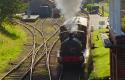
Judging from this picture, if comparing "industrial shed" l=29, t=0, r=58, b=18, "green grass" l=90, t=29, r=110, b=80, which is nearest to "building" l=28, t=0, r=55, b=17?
"industrial shed" l=29, t=0, r=58, b=18

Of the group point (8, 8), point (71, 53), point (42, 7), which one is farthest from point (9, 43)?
point (42, 7)

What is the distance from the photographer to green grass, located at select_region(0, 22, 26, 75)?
28.6m

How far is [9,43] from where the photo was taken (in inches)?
1395

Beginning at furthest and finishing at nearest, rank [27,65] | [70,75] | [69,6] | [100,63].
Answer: [69,6] → [27,65] → [100,63] → [70,75]

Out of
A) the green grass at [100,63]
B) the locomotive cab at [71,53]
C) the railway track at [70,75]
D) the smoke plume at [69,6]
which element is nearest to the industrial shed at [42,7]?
the green grass at [100,63]

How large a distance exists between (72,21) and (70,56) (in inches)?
172

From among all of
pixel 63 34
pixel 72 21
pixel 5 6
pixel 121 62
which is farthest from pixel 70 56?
pixel 5 6

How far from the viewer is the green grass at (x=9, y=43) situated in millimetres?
28570

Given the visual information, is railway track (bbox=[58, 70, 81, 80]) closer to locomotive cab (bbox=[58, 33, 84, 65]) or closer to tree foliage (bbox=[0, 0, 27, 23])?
locomotive cab (bbox=[58, 33, 84, 65])

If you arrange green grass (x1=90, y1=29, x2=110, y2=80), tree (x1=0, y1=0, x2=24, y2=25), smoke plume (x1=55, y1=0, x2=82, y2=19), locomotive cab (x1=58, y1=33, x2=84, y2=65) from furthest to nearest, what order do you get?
tree (x1=0, y1=0, x2=24, y2=25) < smoke plume (x1=55, y1=0, x2=82, y2=19) < locomotive cab (x1=58, y1=33, x2=84, y2=65) < green grass (x1=90, y1=29, x2=110, y2=80)

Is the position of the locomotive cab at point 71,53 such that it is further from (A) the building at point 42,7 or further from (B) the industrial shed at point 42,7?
(A) the building at point 42,7

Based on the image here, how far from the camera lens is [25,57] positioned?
95.2 feet

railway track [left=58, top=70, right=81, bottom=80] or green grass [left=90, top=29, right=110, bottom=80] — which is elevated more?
green grass [left=90, top=29, right=110, bottom=80]

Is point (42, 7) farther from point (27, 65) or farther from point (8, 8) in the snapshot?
point (27, 65)
